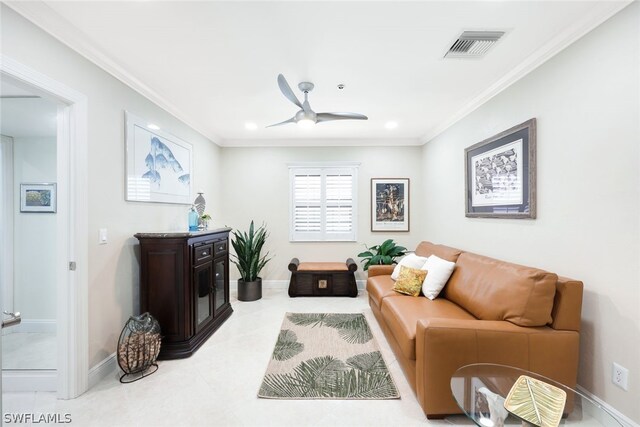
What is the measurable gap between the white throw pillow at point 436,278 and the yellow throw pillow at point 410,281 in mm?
53

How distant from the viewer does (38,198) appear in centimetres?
325

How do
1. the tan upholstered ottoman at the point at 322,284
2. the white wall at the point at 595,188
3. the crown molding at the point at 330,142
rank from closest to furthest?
the white wall at the point at 595,188
the tan upholstered ottoman at the point at 322,284
the crown molding at the point at 330,142

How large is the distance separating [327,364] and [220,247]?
180cm

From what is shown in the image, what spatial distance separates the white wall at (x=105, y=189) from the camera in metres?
2.14

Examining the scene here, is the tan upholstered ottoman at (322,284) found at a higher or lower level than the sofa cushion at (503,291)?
lower

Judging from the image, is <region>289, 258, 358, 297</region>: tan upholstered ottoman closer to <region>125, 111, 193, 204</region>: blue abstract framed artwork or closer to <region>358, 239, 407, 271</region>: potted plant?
<region>358, 239, 407, 271</region>: potted plant

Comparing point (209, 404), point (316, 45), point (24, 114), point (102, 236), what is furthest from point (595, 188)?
point (24, 114)

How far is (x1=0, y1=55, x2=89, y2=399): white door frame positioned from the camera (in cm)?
226

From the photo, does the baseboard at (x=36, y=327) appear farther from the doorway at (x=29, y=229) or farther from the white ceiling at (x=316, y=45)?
the white ceiling at (x=316, y=45)

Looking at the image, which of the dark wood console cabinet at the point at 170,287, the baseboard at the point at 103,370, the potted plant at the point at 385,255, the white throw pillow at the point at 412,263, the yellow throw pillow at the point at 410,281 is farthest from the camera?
the potted plant at the point at 385,255

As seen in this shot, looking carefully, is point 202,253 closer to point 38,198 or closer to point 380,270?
point 38,198

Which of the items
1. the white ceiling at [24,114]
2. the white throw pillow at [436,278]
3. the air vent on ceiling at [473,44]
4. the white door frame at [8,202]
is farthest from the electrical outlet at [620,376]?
the white door frame at [8,202]

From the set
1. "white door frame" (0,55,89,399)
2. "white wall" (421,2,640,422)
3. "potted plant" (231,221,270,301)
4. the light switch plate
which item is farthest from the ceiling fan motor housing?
"potted plant" (231,221,270,301)

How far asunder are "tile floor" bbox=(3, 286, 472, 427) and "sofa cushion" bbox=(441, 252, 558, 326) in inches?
31.1
